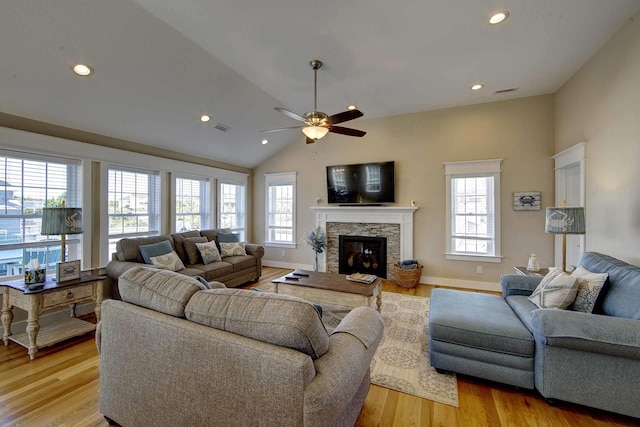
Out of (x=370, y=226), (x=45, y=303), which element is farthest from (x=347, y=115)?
(x=45, y=303)

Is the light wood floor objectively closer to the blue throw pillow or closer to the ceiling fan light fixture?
the blue throw pillow

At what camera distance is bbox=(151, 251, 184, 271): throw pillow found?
3.81 metres

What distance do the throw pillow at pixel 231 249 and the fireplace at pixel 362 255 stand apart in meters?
2.02

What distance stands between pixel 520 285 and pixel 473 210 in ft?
7.36

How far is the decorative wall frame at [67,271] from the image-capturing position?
114 inches

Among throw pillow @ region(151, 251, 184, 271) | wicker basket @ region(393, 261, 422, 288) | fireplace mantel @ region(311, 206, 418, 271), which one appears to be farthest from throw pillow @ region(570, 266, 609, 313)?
throw pillow @ region(151, 251, 184, 271)

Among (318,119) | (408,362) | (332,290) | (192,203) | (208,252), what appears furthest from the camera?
(192,203)

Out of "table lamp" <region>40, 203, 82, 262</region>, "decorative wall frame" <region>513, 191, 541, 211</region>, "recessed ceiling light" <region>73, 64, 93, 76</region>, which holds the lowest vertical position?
"table lamp" <region>40, 203, 82, 262</region>

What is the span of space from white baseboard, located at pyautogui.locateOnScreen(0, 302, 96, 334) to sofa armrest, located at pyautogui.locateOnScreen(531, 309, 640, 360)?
4.87 metres

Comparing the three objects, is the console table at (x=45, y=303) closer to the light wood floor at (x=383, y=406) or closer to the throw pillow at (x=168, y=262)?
the light wood floor at (x=383, y=406)

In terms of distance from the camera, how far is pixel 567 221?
2.94m

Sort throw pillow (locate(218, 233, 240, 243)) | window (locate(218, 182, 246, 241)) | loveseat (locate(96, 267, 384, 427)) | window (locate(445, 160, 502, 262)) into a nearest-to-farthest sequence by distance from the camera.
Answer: loveseat (locate(96, 267, 384, 427)) → window (locate(445, 160, 502, 262)) → throw pillow (locate(218, 233, 240, 243)) → window (locate(218, 182, 246, 241))

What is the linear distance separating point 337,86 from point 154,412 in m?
4.07

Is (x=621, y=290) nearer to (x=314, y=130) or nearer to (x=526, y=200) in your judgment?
(x=526, y=200)
